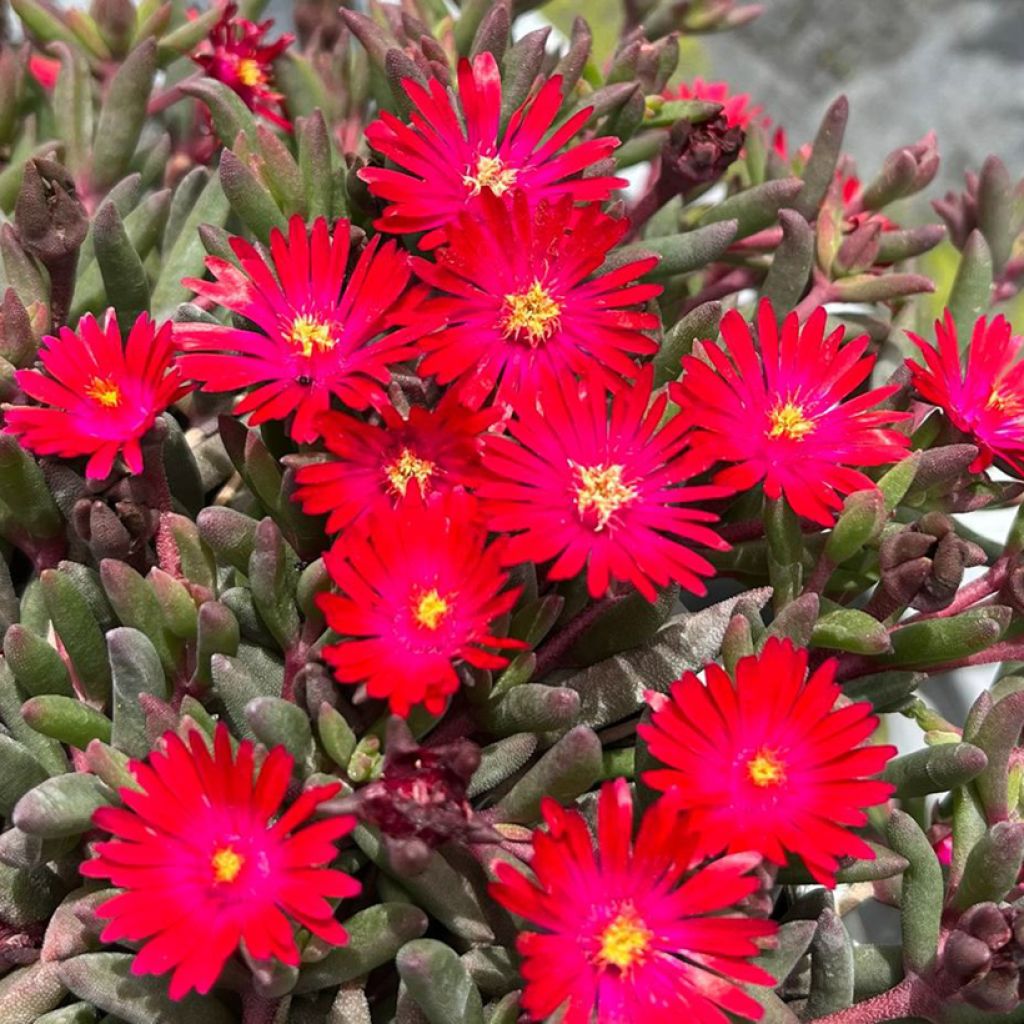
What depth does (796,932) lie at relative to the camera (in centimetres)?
70

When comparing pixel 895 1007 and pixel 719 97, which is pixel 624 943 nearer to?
pixel 895 1007

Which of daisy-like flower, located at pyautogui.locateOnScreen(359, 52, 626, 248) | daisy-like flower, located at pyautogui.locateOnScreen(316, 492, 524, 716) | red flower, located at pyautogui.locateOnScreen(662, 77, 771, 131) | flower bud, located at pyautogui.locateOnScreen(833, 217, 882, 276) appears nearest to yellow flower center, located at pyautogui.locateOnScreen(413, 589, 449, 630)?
daisy-like flower, located at pyautogui.locateOnScreen(316, 492, 524, 716)

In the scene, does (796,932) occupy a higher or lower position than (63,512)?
lower

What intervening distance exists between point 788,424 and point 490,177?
246 millimetres

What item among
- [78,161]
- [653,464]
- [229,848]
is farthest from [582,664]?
[78,161]

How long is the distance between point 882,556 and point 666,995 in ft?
1.02

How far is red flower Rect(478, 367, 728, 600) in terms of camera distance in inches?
25.4

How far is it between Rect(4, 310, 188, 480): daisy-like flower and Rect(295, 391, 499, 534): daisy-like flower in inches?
4.5

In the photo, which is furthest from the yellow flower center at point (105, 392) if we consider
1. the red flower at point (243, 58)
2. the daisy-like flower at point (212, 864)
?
the red flower at point (243, 58)

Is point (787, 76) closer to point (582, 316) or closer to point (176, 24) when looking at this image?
point (176, 24)

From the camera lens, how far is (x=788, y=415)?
739 millimetres

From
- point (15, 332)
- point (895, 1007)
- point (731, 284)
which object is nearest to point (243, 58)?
point (15, 332)

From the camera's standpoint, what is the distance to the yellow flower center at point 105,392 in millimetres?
741

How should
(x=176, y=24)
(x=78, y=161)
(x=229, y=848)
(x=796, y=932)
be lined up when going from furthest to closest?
1. (x=176, y=24)
2. (x=78, y=161)
3. (x=796, y=932)
4. (x=229, y=848)
